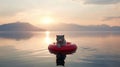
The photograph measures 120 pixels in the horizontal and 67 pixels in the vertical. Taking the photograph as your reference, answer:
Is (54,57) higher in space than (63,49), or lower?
lower

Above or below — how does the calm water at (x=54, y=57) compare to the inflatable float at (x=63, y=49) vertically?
below

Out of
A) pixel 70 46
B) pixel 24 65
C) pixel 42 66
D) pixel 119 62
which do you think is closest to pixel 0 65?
pixel 24 65

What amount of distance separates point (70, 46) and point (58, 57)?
375 cm

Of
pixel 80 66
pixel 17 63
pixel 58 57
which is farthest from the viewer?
pixel 58 57

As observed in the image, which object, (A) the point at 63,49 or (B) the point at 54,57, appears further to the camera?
(B) the point at 54,57

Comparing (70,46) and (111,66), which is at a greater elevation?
(70,46)

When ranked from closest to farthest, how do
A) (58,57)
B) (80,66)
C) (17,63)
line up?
(80,66), (17,63), (58,57)

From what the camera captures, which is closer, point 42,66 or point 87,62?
point 42,66

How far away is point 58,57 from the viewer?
40.4 m

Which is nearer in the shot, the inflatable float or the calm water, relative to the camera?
the calm water

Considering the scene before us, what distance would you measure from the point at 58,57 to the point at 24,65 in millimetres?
9121

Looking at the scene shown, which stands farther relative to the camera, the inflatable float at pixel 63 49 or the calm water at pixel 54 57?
the inflatable float at pixel 63 49

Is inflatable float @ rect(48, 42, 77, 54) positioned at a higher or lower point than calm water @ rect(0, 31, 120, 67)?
higher

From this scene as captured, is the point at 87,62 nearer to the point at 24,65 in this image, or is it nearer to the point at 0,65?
the point at 24,65
